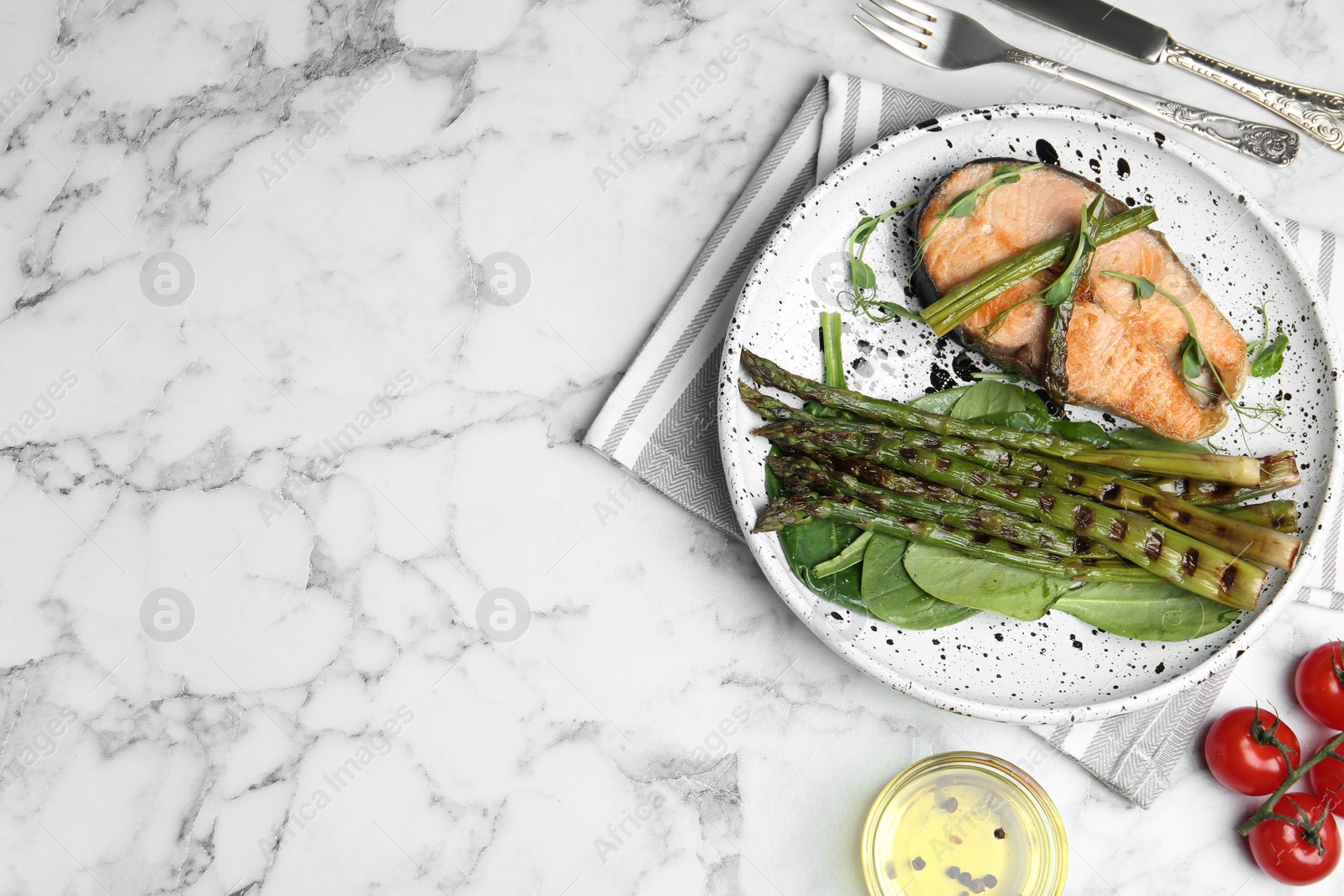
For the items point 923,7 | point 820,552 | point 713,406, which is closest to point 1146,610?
point 820,552

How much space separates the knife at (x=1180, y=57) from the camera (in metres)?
3.15

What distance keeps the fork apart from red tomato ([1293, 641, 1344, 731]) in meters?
1.72

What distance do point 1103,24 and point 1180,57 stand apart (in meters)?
0.30

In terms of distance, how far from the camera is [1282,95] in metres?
3.16

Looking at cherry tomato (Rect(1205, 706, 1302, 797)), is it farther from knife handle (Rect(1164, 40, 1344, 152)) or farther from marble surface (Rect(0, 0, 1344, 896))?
knife handle (Rect(1164, 40, 1344, 152))

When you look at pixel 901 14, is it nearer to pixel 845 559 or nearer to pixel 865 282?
pixel 865 282

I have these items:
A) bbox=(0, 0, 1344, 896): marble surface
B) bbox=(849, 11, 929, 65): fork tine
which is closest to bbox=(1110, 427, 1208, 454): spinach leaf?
bbox=(0, 0, 1344, 896): marble surface

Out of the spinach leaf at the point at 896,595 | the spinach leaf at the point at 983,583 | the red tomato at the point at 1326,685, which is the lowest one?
the red tomato at the point at 1326,685

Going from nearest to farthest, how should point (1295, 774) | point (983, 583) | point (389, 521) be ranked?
1. point (983, 583)
2. point (1295, 774)
3. point (389, 521)

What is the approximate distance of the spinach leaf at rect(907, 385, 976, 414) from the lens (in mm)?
2842

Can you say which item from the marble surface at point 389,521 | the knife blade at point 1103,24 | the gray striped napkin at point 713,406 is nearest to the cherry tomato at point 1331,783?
the marble surface at point 389,521

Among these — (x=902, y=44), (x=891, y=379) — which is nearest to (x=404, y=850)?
(x=891, y=379)

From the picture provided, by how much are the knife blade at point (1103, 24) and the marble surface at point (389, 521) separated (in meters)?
0.25

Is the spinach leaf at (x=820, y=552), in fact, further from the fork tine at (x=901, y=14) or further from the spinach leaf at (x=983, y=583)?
the fork tine at (x=901, y=14)
